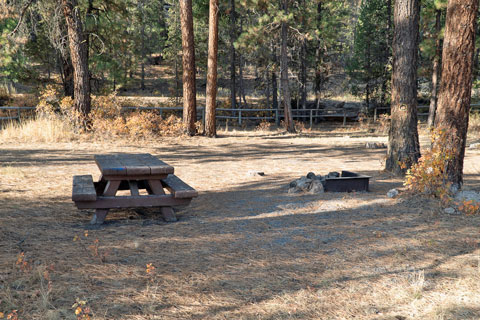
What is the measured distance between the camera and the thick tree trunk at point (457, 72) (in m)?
A: 6.11

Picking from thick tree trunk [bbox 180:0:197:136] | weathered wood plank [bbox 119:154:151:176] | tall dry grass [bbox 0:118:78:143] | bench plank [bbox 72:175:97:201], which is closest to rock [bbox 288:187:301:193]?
weathered wood plank [bbox 119:154:151:176]

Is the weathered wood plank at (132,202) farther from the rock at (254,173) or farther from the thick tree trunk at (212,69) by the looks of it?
the thick tree trunk at (212,69)

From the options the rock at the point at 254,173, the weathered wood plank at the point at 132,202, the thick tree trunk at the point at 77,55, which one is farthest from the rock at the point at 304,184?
the thick tree trunk at the point at 77,55

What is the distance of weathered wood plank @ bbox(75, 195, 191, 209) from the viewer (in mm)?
5230

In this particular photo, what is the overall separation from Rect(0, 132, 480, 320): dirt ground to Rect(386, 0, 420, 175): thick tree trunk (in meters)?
0.94

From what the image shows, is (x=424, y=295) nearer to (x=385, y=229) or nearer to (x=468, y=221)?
(x=385, y=229)

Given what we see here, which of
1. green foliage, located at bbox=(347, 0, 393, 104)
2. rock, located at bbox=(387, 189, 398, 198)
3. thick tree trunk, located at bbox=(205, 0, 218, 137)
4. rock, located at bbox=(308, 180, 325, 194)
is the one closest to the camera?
rock, located at bbox=(387, 189, 398, 198)

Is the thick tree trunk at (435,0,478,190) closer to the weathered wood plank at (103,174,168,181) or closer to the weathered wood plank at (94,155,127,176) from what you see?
the weathered wood plank at (103,174,168,181)

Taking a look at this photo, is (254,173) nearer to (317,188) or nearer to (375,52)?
(317,188)

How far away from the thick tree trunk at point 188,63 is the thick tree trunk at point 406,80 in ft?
28.9

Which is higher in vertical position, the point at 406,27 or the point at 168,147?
the point at 406,27

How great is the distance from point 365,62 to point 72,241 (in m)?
27.9

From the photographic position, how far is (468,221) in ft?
17.9

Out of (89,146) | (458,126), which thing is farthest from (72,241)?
(89,146)
